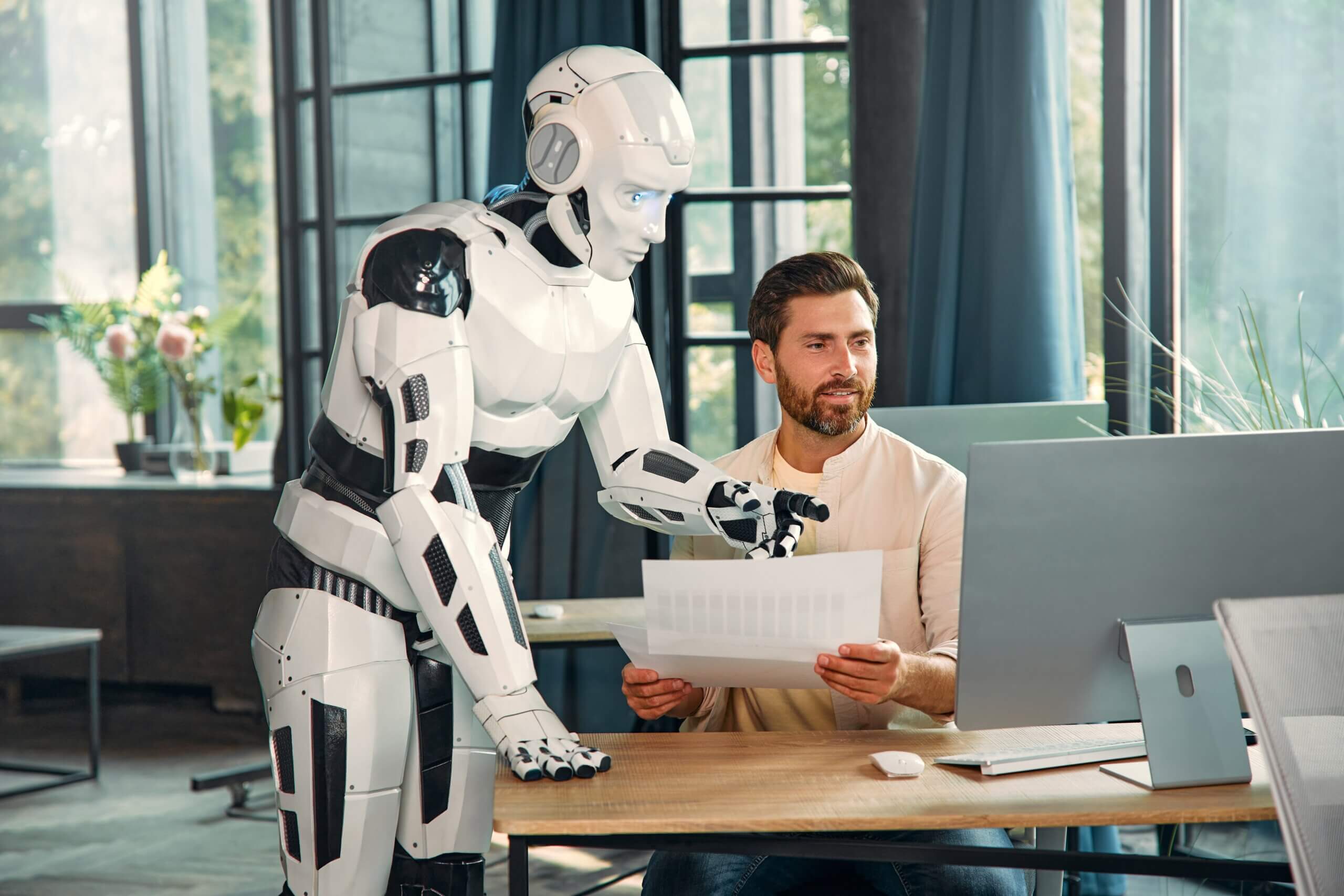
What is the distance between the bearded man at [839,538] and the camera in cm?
159

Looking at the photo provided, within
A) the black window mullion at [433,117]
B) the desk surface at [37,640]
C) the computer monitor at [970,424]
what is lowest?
the desk surface at [37,640]

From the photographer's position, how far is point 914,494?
1847 millimetres

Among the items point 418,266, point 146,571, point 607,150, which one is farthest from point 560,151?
point 146,571

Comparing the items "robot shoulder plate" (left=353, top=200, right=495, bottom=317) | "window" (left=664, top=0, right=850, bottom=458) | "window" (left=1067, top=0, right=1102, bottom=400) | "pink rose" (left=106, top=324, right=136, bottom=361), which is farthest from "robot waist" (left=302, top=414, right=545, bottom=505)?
"pink rose" (left=106, top=324, right=136, bottom=361)

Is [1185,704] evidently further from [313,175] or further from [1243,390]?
[313,175]

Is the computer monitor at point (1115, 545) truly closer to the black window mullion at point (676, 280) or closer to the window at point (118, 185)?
the black window mullion at point (676, 280)

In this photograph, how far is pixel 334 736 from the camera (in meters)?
1.56

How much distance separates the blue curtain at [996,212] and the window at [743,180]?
0.61 m

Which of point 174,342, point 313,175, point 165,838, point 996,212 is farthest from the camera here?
point 174,342

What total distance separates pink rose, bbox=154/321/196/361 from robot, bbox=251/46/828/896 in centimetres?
283

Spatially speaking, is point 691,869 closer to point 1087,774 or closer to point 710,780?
point 710,780

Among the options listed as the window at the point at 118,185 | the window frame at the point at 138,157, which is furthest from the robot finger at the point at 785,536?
the window frame at the point at 138,157

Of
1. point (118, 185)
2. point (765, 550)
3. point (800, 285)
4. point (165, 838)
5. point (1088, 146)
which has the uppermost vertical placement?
point (118, 185)

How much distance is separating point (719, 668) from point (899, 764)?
0.75ft
